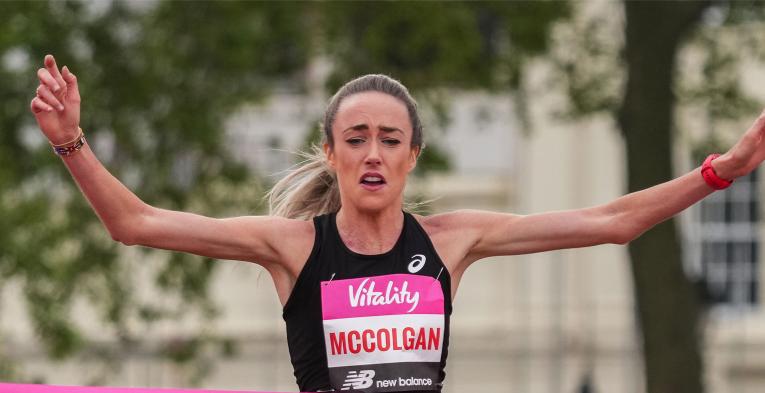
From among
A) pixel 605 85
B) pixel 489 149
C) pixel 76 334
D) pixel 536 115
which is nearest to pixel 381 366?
pixel 76 334

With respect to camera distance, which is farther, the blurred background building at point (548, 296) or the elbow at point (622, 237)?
the blurred background building at point (548, 296)

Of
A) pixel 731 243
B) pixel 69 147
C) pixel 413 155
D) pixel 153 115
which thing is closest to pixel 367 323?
pixel 413 155

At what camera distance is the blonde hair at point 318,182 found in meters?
5.08

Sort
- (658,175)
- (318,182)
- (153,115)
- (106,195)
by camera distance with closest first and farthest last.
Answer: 1. (106,195)
2. (318,182)
3. (658,175)
4. (153,115)

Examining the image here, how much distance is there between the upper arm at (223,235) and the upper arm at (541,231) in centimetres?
46

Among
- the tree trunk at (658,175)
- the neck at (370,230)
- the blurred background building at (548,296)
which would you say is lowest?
the neck at (370,230)

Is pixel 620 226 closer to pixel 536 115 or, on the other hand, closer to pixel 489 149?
pixel 536 115

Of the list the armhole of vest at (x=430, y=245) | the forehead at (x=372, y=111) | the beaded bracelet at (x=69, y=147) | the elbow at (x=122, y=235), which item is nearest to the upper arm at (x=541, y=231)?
the armhole of vest at (x=430, y=245)

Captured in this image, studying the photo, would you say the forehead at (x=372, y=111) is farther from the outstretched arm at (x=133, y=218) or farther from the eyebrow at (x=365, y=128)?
the outstretched arm at (x=133, y=218)

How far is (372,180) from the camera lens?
4969 millimetres

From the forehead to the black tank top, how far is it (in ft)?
1.12

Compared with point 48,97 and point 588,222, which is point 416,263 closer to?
point 588,222

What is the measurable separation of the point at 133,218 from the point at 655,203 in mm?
1361

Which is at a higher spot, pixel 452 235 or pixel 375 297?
pixel 452 235
